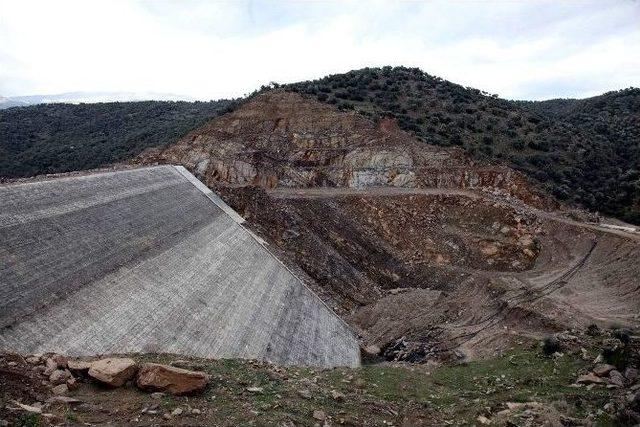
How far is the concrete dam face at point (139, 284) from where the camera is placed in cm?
1230

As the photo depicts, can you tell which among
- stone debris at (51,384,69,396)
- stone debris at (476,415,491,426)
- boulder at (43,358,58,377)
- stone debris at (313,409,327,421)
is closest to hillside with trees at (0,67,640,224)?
stone debris at (476,415,491,426)

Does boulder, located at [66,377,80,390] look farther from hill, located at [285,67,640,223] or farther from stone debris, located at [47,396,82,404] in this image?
hill, located at [285,67,640,223]

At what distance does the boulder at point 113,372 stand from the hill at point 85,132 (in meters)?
35.1

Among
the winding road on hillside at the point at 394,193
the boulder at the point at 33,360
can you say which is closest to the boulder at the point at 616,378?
the boulder at the point at 33,360

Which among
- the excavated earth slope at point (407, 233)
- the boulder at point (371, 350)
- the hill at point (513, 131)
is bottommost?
the boulder at point (371, 350)

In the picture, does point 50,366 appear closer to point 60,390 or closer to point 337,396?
point 60,390

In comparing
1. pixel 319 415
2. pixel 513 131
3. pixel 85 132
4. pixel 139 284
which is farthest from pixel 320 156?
pixel 85 132

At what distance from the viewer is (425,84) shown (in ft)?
191

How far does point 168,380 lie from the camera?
928 cm

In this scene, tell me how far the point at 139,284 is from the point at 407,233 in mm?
20738

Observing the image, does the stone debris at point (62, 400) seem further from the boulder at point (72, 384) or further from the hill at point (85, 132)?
the hill at point (85, 132)

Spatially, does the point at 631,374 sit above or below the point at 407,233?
above

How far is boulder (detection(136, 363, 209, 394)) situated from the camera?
9.14 meters

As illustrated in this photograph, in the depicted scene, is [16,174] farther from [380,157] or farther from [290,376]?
[290,376]
